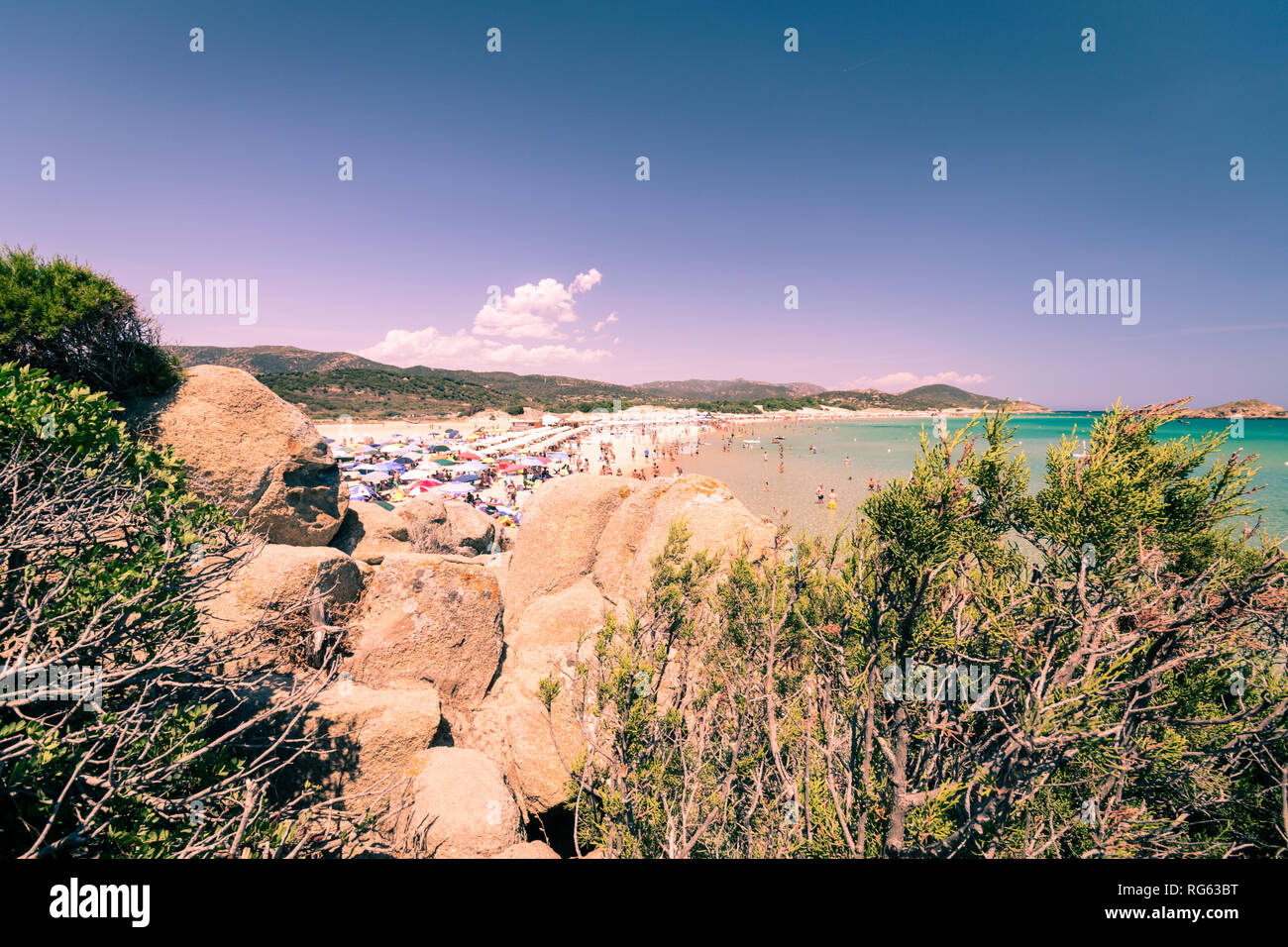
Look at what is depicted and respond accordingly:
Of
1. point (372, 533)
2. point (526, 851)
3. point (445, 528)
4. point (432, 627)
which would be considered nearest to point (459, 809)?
point (526, 851)

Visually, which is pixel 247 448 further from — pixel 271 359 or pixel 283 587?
pixel 271 359

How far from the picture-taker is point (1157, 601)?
21.0ft

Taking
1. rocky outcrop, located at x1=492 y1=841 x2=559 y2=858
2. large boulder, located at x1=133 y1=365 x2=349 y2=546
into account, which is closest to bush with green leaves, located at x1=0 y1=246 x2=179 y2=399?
large boulder, located at x1=133 y1=365 x2=349 y2=546

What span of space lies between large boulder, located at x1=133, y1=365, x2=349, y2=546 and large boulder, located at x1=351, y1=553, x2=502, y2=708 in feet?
10.1

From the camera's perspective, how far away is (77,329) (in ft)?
34.4

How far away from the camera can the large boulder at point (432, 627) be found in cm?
1125

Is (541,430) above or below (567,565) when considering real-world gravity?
above

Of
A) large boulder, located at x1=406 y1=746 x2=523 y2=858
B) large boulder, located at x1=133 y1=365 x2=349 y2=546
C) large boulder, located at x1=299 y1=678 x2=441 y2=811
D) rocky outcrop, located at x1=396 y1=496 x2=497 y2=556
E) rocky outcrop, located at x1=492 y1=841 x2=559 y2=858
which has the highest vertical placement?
large boulder, located at x1=133 y1=365 x2=349 y2=546

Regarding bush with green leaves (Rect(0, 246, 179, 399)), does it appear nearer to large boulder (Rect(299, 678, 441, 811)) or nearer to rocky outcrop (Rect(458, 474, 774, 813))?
large boulder (Rect(299, 678, 441, 811))

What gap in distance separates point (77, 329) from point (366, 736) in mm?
11236

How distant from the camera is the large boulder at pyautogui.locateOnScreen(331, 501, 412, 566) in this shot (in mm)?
15797
